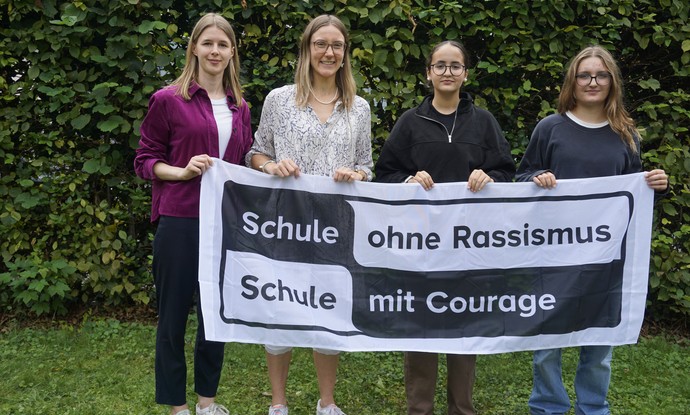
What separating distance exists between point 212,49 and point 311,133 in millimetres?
653

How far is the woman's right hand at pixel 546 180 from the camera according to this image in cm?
345

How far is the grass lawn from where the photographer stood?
4.22 metres

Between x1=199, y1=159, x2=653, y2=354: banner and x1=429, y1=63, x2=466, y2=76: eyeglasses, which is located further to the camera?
x1=199, y1=159, x2=653, y2=354: banner

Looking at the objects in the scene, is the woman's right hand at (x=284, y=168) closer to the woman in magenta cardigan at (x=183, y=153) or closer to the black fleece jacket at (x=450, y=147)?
the woman in magenta cardigan at (x=183, y=153)

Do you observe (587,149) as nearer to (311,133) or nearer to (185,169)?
(311,133)

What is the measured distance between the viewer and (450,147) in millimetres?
3439

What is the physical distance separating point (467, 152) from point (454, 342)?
963 millimetres

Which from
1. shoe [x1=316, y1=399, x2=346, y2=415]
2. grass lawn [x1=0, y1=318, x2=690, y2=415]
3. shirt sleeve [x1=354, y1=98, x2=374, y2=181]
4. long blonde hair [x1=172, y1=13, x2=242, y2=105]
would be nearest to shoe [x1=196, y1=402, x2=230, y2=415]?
grass lawn [x1=0, y1=318, x2=690, y2=415]

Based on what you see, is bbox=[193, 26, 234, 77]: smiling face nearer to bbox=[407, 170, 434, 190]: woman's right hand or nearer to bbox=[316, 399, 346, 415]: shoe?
bbox=[407, 170, 434, 190]: woman's right hand

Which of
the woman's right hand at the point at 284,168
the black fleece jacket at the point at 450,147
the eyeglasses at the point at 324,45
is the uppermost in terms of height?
the eyeglasses at the point at 324,45

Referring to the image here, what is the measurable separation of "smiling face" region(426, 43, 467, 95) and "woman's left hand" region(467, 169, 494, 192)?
16.9 inches

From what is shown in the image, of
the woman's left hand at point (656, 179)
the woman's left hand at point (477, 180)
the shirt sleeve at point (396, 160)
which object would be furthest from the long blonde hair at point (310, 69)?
the woman's left hand at point (656, 179)

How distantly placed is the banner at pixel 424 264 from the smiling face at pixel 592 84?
44cm

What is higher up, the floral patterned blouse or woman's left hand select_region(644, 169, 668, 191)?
the floral patterned blouse
